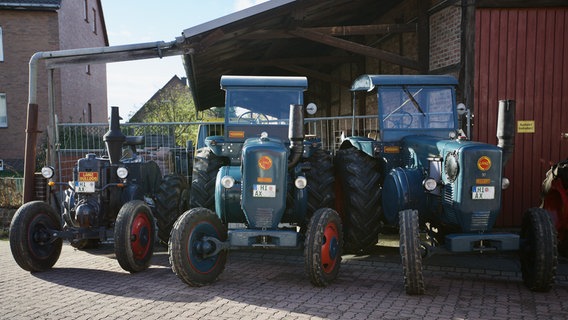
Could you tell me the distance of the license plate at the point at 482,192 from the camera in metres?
5.15

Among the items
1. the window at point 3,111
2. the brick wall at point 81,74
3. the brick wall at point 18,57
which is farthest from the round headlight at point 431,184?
the window at point 3,111

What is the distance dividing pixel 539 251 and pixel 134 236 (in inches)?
166

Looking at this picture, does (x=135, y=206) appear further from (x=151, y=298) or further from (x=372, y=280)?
(x=372, y=280)

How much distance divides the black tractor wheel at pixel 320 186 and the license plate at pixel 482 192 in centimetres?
171

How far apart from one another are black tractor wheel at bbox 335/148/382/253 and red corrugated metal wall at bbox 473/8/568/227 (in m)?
2.94

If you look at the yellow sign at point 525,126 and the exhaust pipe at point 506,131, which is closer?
the exhaust pipe at point 506,131

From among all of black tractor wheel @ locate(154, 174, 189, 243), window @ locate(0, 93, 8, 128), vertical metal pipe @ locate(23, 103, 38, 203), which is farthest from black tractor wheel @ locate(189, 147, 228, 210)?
window @ locate(0, 93, 8, 128)

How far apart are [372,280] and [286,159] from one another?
162 centimetres

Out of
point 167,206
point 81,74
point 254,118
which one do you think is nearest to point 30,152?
point 167,206

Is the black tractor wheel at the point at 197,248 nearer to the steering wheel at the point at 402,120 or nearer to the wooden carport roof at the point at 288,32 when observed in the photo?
the steering wheel at the point at 402,120

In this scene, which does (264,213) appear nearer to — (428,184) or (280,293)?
(280,293)

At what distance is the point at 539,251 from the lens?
489cm

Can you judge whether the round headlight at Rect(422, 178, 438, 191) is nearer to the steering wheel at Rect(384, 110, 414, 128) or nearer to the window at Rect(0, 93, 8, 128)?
the steering wheel at Rect(384, 110, 414, 128)

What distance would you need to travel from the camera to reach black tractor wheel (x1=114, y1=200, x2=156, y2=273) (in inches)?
224
